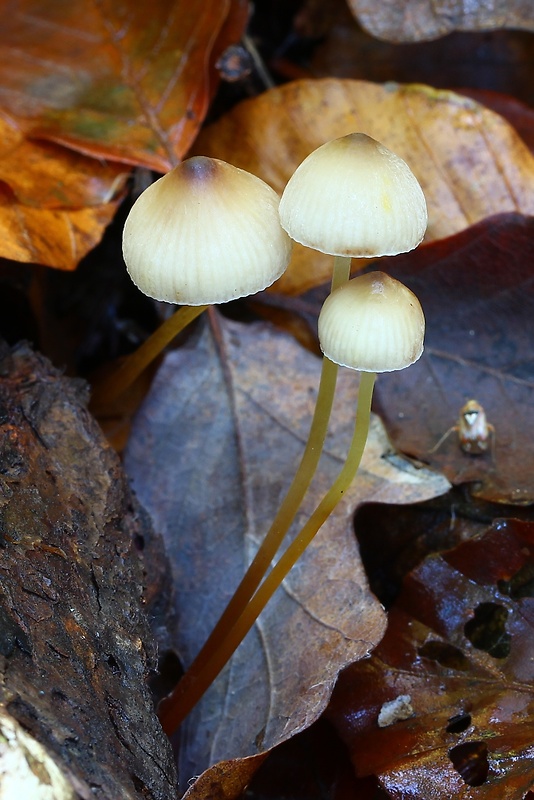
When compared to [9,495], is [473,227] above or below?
below

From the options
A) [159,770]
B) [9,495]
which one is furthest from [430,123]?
[159,770]

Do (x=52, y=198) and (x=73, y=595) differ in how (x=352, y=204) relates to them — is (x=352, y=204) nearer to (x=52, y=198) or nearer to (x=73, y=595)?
(x=73, y=595)

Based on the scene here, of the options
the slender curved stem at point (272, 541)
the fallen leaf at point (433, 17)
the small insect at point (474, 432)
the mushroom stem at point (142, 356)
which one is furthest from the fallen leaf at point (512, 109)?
the slender curved stem at point (272, 541)

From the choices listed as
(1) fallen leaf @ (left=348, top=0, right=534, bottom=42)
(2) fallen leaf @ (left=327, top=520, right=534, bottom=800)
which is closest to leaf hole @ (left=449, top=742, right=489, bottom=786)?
(2) fallen leaf @ (left=327, top=520, right=534, bottom=800)

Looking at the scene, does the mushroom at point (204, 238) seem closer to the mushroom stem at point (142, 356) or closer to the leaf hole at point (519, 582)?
the mushroom stem at point (142, 356)

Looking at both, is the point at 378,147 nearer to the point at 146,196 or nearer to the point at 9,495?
the point at 146,196
